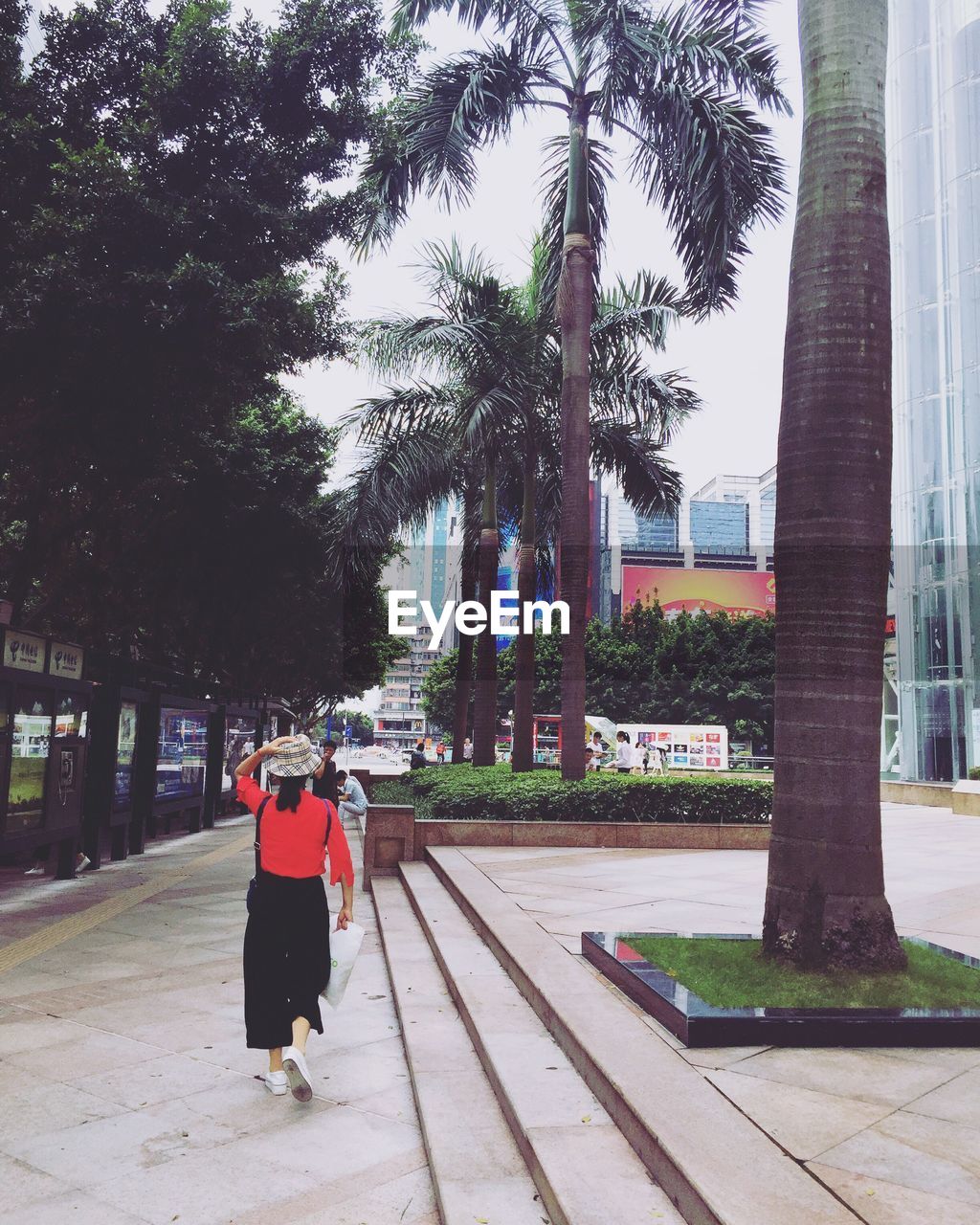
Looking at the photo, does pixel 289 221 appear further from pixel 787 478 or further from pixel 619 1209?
pixel 619 1209

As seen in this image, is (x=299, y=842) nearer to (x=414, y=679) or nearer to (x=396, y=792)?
(x=396, y=792)

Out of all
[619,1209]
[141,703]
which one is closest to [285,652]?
[141,703]

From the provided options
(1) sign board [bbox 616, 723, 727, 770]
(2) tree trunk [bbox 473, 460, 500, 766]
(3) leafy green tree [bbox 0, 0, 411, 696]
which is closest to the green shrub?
(2) tree trunk [bbox 473, 460, 500, 766]

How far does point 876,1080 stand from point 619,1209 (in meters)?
1.43

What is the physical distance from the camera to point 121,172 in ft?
31.7

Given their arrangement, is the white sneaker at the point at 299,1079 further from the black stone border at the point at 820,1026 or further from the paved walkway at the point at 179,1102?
the black stone border at the point at 820,1026

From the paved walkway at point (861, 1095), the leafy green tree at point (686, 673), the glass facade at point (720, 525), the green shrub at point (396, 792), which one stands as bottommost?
the paved walkway at point (861, 1095)

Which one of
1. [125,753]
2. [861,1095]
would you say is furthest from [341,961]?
[125,753]

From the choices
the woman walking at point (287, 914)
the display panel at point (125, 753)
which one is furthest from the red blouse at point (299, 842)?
the display panel at point (125, 753)

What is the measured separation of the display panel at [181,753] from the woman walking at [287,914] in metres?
10.5

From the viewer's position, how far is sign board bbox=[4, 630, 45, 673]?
9.17 meters

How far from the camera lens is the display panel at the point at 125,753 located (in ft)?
42.2

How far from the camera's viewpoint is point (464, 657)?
20.9 metres

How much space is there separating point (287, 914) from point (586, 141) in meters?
12.2
